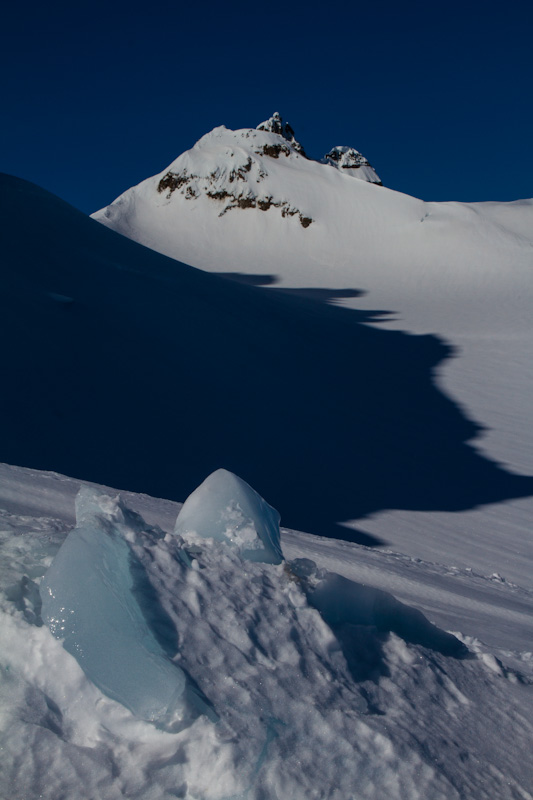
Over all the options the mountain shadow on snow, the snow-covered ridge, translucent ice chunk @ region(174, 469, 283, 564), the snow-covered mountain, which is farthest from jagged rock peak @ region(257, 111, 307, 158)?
translucent ice chunk @ region(174, 469, 283, 564)

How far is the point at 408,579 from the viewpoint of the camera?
319 centimetres

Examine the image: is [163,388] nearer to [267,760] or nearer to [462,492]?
[462,492]

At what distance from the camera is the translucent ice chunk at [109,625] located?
1.23 metres

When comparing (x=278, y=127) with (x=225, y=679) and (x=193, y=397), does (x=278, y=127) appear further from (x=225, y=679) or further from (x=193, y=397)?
(x=225, y=679)

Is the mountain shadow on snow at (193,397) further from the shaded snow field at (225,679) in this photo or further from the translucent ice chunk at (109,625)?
the translucent ice chunk at (109,625)

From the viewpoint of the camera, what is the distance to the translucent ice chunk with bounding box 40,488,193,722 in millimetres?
1230

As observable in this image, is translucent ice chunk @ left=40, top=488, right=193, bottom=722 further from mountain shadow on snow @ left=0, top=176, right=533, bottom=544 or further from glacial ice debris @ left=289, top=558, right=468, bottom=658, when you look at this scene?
mountain shadow on snow @ left=0, top=176, right=533, bottom=544

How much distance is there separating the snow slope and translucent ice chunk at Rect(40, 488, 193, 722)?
11.4 feet

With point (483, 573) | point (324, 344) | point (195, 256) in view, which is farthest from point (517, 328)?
point (195, 256)

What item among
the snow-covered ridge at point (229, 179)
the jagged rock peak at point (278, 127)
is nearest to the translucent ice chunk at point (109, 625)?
the snow-covered ridge at point (229, 179)

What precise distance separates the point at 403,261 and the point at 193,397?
19429mm

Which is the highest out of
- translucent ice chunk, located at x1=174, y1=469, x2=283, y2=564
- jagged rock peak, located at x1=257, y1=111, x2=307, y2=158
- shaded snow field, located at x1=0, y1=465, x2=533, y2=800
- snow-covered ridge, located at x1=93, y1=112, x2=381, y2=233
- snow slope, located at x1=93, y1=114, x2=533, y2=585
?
jagged rock peak, located at x1=257, y1=111, x2=307, y2=158

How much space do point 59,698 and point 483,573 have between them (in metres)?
3.67

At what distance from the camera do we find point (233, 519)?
200 cm
